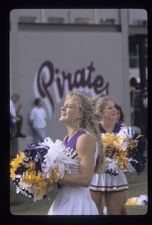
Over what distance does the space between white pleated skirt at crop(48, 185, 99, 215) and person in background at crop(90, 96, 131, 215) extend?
0.52ft

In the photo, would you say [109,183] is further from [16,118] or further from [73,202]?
[16,118]

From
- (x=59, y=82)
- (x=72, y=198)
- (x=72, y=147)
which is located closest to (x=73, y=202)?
(x=72, y=198)

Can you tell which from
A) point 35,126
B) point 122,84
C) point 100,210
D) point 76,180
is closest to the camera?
point 76,180

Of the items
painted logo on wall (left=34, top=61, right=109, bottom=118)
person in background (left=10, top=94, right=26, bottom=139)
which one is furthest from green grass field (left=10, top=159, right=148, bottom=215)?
painted logo on wall (left=34, top=61, right=109, bottom=118)

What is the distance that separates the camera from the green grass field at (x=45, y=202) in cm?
348

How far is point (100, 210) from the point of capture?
354 centimetres

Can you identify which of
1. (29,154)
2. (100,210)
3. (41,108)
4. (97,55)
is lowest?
(100,210)

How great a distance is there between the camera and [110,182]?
3.72 m

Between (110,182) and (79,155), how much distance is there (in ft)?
1.75

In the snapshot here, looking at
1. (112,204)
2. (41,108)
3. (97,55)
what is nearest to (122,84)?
(97,55)

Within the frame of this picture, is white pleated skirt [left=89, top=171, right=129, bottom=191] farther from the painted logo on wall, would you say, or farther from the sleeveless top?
the painted logo on wall

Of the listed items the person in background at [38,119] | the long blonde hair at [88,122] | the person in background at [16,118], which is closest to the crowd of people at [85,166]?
the long blonde hair at [88,122]
